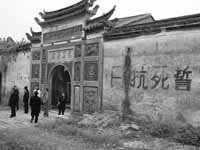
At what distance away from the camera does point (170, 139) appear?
20.8 feet

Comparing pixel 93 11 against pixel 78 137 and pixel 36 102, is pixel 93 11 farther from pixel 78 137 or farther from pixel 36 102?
pixel 78 137

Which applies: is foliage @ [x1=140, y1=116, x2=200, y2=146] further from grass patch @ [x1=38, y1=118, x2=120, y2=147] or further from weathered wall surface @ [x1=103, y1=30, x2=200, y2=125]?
grass patch @ [x1=38, y1=118, x2=120, y2=147]

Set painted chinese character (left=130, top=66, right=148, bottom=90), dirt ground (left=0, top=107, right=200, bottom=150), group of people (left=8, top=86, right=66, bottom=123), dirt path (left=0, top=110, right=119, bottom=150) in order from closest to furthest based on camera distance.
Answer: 1. dirt path (left=0, top=110, right=119, bottom=150)
2. dirt ground (left=0, top=107, right=200, bottom=150)
3. painted chinese character (left=130, top=66, right=148, bottom=90)
4. group of people (left=8, top=86, right=66, bottom=123)

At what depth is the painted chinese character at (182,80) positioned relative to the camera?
265 inches

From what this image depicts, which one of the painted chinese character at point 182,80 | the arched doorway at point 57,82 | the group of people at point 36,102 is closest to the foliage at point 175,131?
the painted chinese character at point 182,80

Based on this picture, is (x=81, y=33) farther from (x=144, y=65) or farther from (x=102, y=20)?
(x=144, y=65)

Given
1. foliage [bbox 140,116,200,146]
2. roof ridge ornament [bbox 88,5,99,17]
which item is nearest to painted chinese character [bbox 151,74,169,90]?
foliage [bbox 140,116,200,146]

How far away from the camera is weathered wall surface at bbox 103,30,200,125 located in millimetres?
6695

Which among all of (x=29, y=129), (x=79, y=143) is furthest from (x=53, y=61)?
(x=79, y=143)

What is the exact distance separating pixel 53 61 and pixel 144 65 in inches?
204

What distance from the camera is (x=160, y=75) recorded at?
738cm

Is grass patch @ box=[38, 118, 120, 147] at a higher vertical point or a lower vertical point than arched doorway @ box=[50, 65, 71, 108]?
lower

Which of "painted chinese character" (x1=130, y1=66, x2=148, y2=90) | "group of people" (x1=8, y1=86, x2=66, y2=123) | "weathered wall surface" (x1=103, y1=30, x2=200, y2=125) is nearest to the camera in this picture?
"weathered wall surface" (x1=103, y1=30, x2=200, y2=125)

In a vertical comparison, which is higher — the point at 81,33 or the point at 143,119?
the point at 81,33
